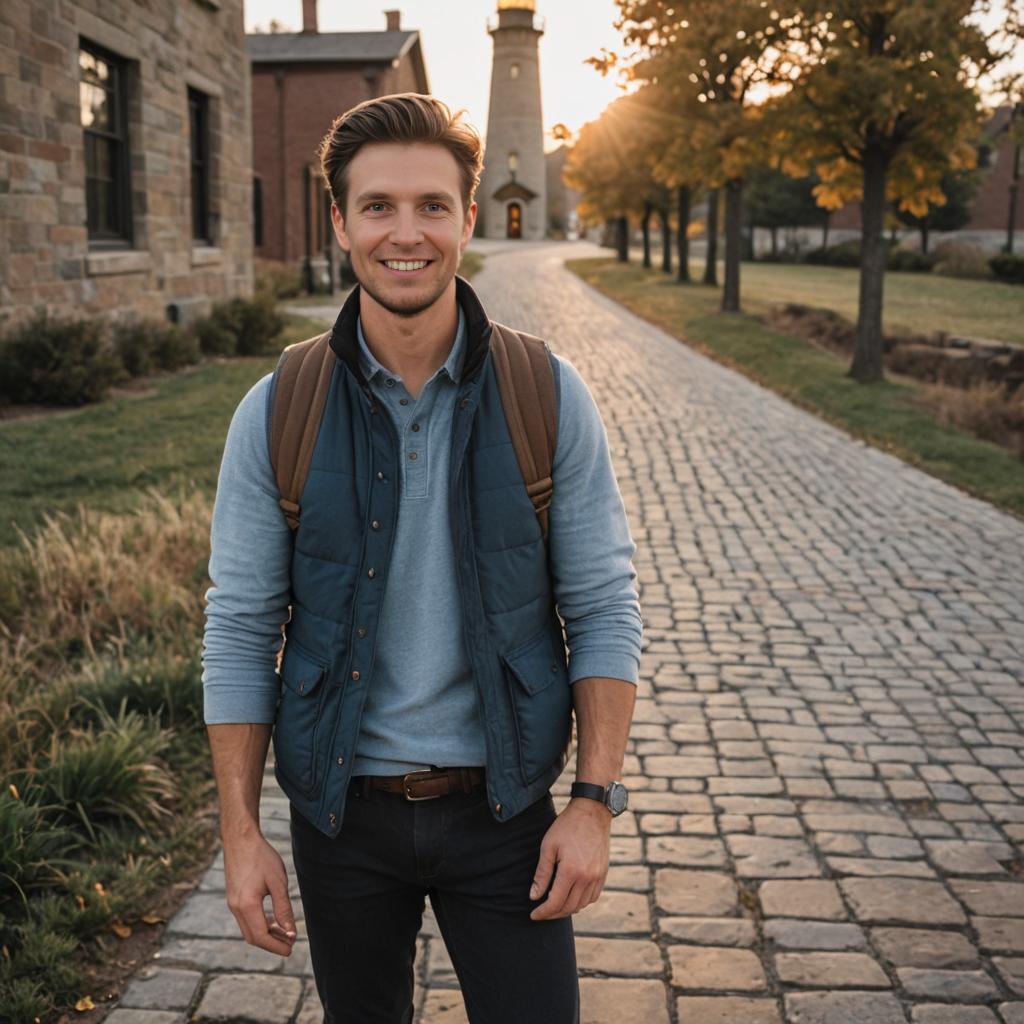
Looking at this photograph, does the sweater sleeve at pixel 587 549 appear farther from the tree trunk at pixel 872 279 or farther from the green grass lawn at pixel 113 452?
the tree trunk at pixel 872 279

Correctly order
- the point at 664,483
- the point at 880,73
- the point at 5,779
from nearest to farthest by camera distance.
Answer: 1. the point at 5,779
2. the point at 664,483
3. the point at 880,73

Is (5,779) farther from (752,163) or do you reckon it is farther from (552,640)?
(752,163)

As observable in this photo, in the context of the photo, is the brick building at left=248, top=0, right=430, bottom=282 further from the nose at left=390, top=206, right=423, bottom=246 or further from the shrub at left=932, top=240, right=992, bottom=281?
the nose at left=390, top=206, right=423, bottom=246

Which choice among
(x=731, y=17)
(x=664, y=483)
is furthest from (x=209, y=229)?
(x=664, y=483)

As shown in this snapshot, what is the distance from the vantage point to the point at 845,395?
15367mm

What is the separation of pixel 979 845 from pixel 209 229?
1567 centimetres

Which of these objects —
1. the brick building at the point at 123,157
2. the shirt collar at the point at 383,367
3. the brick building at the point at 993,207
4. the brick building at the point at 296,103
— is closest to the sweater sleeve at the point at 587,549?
the shirt collar at the point at 383,367

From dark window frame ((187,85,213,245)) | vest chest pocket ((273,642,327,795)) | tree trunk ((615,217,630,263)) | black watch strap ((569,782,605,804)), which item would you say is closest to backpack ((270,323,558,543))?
vest chest pocket ((273,642,327,795))

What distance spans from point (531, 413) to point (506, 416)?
0.16 ft

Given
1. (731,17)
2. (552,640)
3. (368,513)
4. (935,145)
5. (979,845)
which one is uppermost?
(731,17)

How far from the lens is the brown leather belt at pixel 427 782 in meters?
2.13

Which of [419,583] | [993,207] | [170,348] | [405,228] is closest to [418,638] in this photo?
[419,583]

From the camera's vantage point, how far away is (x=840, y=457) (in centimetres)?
1173

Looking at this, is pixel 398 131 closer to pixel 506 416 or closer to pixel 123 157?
pixel 506 416
